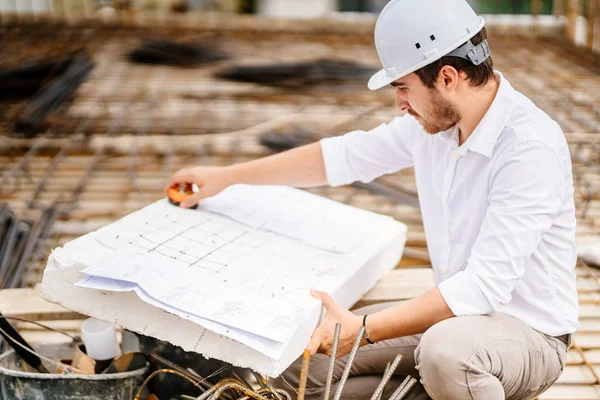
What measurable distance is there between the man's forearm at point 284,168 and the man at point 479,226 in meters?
0.46

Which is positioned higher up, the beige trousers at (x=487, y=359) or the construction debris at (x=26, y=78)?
the construction debris at (x=26, y=78)

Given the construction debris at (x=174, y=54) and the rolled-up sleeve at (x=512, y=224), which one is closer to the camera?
the rolled-up sleeve at (x=512, y=224)

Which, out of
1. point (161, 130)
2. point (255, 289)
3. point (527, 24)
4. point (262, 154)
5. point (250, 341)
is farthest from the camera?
point (527, 24)

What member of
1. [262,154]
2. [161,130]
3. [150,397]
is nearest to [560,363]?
[150,397]

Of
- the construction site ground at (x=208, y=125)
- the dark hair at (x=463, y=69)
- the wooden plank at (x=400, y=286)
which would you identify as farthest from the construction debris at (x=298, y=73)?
the dark hair at (x=463, y=69)

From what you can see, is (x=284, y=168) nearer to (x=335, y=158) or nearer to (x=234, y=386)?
(x=335, y=158)

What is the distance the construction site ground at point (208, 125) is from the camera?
2639 mm

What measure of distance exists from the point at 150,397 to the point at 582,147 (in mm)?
3026

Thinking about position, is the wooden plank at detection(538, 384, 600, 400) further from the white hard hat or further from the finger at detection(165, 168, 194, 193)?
the finger at detection(165, 168, 194, 193)

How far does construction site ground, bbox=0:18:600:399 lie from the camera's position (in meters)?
2.64

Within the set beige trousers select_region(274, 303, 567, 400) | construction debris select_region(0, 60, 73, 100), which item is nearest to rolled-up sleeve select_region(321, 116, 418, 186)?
beige trousers select_region(274, 303, 567, 400)

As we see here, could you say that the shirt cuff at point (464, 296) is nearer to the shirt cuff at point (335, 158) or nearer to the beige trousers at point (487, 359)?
the beige trousers at point (487, 359)

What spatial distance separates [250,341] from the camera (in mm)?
1408

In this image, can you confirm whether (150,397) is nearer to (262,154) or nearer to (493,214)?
(493,214)
